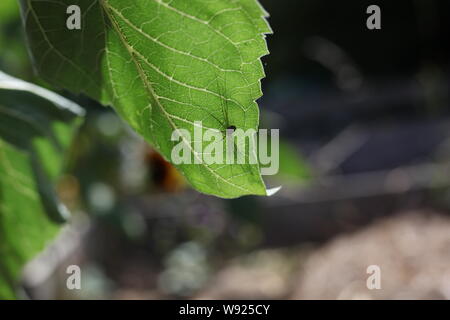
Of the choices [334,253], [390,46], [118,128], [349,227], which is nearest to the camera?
[118,128]

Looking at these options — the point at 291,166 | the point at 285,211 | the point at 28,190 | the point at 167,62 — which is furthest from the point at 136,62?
the point at 285,211

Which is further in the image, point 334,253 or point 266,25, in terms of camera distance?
point 334,253

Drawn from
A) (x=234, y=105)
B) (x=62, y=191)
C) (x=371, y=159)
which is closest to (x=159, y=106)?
(x=234, y=105)

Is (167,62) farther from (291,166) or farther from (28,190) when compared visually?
(291,166)

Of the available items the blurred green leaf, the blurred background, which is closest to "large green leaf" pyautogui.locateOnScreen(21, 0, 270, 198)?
the blurred background

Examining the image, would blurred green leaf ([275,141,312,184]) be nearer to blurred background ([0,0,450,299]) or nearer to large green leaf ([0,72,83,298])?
blurred background ([0,0,450,299])

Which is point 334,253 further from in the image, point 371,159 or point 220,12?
point 220,12
